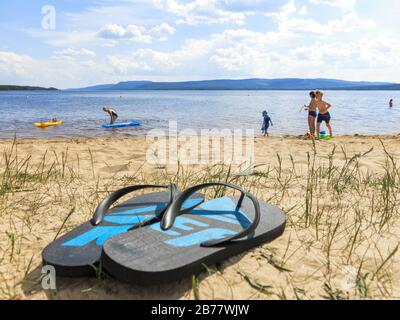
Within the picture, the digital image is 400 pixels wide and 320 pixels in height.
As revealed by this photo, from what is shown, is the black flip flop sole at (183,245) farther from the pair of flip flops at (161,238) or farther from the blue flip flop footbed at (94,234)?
the blue flip flop footbed at (94,234)

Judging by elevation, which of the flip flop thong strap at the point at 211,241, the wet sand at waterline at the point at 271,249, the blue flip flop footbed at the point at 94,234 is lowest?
the wet sand at waterline at the point at 271,249

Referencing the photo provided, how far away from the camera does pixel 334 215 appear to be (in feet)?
8.79

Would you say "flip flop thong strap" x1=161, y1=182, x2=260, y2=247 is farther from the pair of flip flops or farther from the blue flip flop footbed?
the blue flip flop footbed

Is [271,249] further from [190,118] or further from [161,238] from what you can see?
[190,118]

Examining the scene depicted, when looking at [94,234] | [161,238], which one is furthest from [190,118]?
[161,238]

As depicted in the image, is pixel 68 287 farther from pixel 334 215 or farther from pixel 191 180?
pixel 191 180

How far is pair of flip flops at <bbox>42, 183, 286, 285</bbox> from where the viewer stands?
164 cm

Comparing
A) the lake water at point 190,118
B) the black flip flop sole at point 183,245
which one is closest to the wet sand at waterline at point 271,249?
the black flip flop sole at point 183,245

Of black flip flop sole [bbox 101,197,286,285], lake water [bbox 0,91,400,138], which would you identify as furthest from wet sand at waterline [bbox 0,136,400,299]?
lake water [bbox 0,91,400,138]

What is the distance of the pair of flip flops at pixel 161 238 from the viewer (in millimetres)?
1643

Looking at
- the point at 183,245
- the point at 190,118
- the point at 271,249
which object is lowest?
the point at 271,249

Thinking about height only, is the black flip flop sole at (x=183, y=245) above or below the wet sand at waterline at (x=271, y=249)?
above

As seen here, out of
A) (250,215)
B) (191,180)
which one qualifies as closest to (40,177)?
(191,180)

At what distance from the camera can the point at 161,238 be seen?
1933mm
